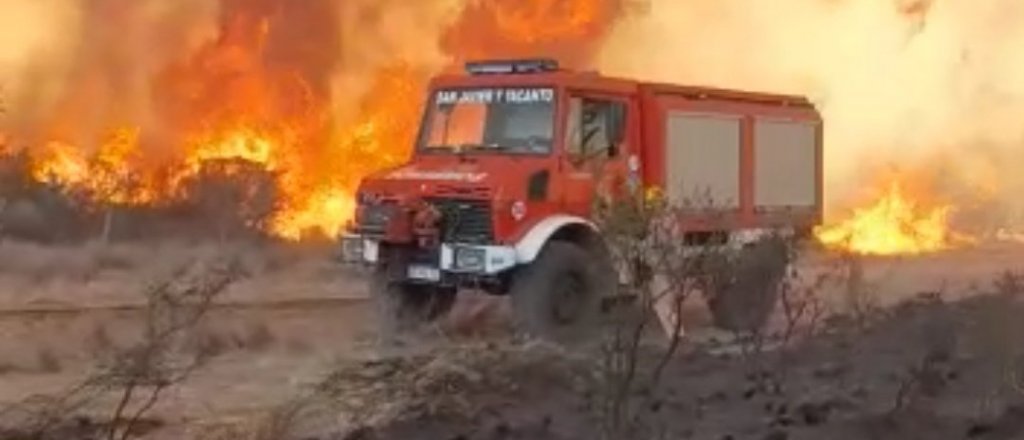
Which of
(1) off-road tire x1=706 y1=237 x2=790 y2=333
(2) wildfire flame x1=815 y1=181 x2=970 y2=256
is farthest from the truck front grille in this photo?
(2) wildfire flame x1=815 y1=181 x2=970 y2=256

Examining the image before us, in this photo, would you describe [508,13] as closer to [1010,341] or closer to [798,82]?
[798,82]

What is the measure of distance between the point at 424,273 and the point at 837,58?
25199mm

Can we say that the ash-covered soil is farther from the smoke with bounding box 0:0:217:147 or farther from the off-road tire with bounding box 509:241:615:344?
the smoke with bounding box 0:0:217:147

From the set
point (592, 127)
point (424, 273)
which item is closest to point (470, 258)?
point (424, 273)

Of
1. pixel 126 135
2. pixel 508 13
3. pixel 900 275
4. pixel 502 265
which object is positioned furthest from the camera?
pixel 126 135

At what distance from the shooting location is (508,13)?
35.7 metres

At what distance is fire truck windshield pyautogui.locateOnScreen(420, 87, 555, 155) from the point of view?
16.3 metres

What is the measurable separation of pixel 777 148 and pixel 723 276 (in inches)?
297

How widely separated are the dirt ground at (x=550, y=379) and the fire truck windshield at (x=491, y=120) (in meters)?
1.99

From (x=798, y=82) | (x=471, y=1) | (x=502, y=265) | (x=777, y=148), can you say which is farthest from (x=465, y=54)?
(x=502, y=265)

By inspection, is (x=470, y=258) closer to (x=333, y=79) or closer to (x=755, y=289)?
(x=755, y=289)

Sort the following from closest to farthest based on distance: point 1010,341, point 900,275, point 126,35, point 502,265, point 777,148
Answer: point 1010,341 → point 502,265 → point 777,148 → point 900,275 → point 126,35

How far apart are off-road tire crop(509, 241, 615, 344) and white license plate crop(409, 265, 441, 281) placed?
0.79m

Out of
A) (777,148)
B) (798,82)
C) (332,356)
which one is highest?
(798,82)
